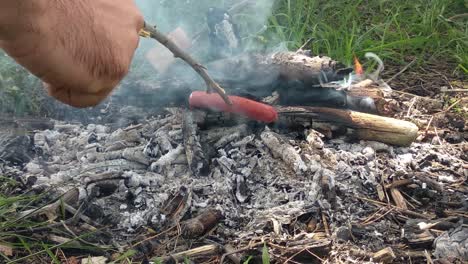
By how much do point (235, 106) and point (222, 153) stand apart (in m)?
0.27

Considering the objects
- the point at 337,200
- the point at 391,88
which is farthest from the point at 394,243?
the point at 391,88

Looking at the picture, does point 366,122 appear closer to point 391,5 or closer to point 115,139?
point 115,139

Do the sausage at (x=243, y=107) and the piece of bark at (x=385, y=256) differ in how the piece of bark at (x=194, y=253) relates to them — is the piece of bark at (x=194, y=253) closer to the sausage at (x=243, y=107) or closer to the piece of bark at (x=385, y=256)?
the piece of bark at (x=385, y=256)

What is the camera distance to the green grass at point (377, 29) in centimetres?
412

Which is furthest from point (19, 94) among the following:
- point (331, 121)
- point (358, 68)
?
point (358, 68)

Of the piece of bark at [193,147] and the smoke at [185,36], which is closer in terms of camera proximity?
the piece of bark at [193,147]

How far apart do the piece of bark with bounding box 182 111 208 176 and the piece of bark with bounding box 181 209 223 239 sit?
0.95 feet

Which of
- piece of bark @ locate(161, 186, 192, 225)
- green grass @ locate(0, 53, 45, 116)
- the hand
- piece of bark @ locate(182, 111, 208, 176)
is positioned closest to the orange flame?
piece of bark @ locate(182, 111, 208, 176)

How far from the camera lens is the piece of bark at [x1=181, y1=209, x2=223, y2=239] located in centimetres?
261

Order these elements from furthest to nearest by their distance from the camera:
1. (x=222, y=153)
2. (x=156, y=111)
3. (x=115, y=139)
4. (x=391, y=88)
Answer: (x=391, y=88), (x=156, y=111), (x=115, y=139), (x=222, y=153)

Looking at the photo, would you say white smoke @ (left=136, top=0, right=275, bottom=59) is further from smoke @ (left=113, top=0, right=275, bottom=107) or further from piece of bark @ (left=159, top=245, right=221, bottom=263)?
piece of bark @ (left=159, top=245, right=221, bottom=263)

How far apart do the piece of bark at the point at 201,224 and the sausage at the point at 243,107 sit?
636 mm

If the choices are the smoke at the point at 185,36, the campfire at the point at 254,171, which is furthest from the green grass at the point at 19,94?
the smoke at the point at 185,36

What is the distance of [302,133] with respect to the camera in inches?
126
